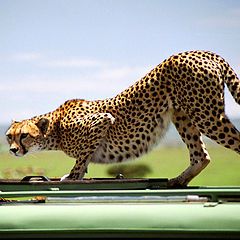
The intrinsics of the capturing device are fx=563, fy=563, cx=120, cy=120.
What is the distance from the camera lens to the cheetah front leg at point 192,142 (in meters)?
4.99

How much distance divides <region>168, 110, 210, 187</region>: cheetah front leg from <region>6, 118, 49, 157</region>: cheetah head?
121cm

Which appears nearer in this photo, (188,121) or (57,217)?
(57,217)

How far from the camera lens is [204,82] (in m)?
4.74

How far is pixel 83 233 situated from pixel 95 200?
0.29 meters

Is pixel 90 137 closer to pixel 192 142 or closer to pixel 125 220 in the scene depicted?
pixel 192 142

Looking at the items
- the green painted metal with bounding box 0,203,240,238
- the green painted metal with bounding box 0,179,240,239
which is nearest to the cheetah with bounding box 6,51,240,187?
the green painted metal with bounding box 0,179,240,239

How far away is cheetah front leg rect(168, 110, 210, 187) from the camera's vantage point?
4988mm

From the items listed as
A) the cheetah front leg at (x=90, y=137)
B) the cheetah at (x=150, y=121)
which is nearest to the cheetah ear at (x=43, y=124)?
the cheetah at (x=150, y=121)

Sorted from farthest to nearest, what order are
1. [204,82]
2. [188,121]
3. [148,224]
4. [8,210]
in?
[188,121] → [204,82] → [8,210] → [148,224]

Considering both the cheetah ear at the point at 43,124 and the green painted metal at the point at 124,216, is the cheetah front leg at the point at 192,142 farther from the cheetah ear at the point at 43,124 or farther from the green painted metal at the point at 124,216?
the green painted metal at the point at 124,216

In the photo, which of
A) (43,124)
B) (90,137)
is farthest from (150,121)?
(43,124)

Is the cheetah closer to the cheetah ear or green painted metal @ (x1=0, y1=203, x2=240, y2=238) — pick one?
the cheetah ear

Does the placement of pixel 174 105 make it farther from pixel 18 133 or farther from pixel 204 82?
pixel 18 133

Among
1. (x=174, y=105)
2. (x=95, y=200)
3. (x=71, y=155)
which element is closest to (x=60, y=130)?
(x=71, y=155)
